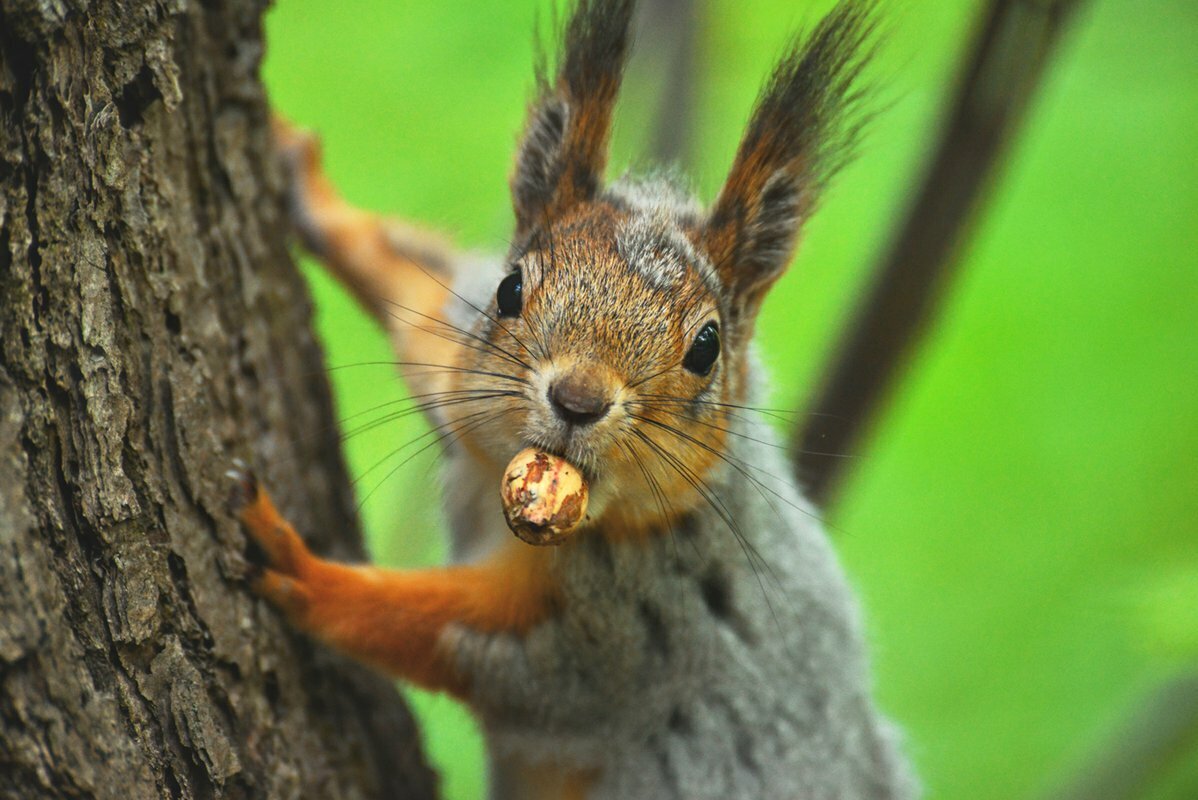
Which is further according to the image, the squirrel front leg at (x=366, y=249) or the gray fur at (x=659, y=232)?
the squirrel front leg at (x=366, y=249)

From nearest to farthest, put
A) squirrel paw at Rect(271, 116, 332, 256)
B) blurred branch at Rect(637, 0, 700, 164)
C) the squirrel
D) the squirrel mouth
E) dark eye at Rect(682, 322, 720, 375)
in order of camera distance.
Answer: the squirrel mouth
the squirrel
dark eye at Rect(682, 322, 720, 375)
squirrel paw at Rect(271, 116, 332, 256)
blurred branch at Rect(637, 0, 700, 164)

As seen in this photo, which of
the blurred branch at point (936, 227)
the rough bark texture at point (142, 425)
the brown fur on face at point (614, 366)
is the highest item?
the blurred branch at point (936, 227)

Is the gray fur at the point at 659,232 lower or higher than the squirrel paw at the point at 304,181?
lower

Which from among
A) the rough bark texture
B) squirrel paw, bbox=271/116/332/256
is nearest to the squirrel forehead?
the rough bark texture

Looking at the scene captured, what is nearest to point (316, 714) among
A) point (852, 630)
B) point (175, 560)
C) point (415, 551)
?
point (175, 560)

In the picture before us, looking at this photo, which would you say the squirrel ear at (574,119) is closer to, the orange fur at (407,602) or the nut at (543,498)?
the nut at (543,498)

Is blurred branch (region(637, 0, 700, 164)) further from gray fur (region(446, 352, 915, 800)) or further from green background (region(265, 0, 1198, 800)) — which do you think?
gray fur (region(446, 352, 915, 800))

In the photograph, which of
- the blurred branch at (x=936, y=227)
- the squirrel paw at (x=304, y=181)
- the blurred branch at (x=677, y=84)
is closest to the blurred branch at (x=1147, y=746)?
the blurred branch at (x=936, y=227)
